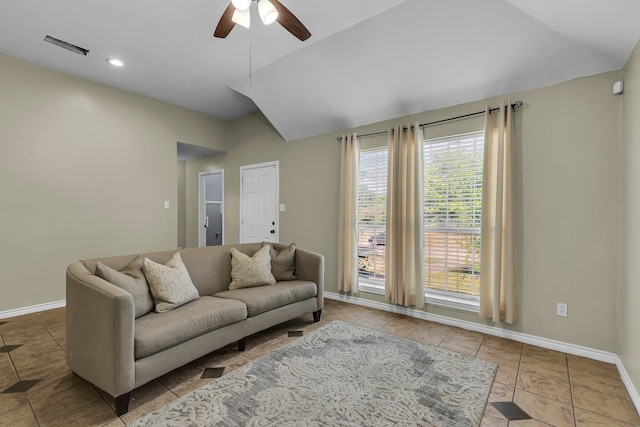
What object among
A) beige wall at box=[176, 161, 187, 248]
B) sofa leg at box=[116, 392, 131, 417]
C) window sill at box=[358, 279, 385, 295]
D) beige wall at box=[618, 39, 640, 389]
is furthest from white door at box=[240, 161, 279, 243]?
beige wall at box=[618, 39, 640, 389]

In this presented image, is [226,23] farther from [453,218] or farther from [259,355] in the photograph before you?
[453,218]

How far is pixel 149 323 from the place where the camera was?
196 cm

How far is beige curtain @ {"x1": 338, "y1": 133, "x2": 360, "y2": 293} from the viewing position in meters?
3.85

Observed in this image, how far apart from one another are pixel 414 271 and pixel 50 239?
436 cm

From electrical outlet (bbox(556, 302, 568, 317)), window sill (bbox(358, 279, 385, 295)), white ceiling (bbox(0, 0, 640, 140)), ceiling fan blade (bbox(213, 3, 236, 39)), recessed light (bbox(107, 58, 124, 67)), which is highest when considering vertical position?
recessed light (bbox(107, 58, 124, 67))

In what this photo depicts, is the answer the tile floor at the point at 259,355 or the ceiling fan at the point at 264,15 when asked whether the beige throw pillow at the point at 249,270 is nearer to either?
the tile floor at the point at 259,355

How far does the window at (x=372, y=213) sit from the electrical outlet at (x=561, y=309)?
174 centimetres

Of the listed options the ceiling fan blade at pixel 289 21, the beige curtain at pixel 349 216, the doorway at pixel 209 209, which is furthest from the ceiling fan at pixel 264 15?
the doorway at pixel 209 209

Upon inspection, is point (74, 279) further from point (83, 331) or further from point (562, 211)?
point (562, 211)

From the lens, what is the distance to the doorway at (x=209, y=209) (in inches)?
247

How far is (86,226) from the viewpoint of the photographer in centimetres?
387

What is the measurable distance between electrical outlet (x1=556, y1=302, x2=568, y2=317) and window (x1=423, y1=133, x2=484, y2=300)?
26.4 inches

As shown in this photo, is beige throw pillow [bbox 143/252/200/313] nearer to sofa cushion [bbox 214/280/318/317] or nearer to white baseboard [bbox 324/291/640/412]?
sofa cushion [bbox 214/280/318/317]

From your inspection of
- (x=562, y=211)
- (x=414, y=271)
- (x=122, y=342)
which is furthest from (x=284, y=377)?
(x=562, y=211)
